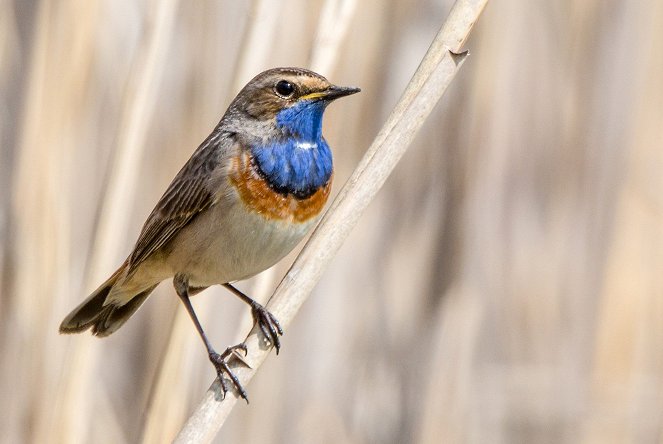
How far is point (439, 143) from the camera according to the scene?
313 centimetres

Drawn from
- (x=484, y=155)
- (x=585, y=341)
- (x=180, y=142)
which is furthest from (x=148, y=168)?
(x=585, y=341)

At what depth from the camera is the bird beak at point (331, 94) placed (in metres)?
2.37

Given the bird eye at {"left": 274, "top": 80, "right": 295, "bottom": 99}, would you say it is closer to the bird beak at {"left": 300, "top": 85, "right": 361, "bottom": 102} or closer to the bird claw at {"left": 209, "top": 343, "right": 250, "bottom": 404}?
the bird beak at {"left": 300, "top": 85, "right": 361, "bottom": 102}

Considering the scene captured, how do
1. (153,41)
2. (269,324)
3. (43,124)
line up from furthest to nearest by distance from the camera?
(43,124)
(153,41)
(269,324)

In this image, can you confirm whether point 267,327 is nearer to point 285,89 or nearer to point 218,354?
point 218,354

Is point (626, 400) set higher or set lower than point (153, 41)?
lower

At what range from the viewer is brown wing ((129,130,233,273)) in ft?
8.46

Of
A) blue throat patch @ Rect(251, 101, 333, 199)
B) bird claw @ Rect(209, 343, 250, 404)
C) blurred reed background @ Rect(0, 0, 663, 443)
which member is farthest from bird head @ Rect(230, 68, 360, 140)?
bird claw @ Rect(209, 343, 250, 404)

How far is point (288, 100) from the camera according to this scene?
253cm

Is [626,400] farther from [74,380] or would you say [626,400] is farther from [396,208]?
[74,380]

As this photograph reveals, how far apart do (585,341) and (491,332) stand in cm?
30

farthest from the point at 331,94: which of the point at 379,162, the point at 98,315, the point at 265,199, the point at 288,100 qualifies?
the point at 98,315

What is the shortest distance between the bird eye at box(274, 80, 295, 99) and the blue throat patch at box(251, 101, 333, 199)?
0.11 feet

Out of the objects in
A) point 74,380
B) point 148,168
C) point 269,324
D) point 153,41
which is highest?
point 153,41
